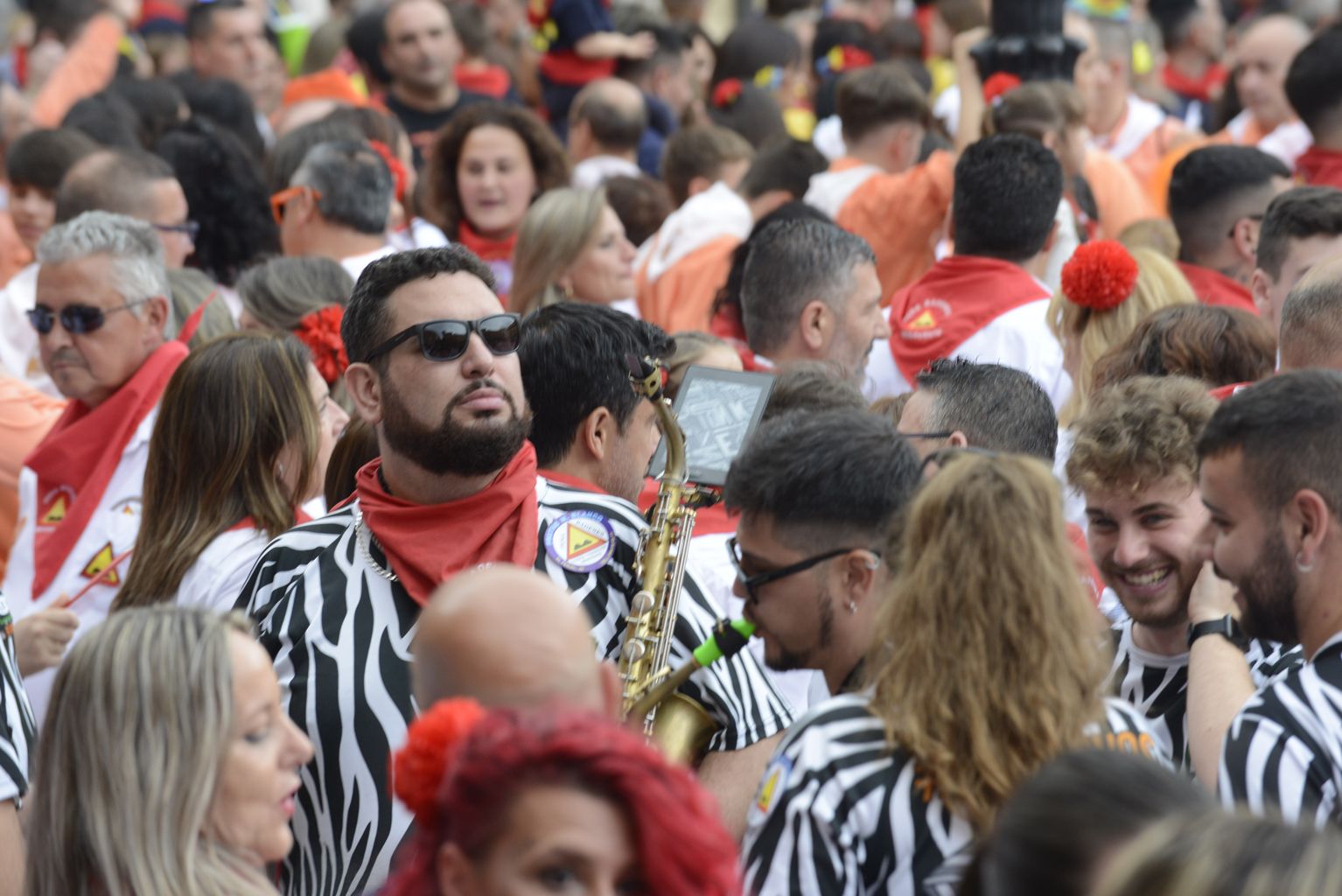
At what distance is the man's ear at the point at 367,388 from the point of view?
13.1 ft

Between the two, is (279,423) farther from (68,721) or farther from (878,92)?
(878,92)

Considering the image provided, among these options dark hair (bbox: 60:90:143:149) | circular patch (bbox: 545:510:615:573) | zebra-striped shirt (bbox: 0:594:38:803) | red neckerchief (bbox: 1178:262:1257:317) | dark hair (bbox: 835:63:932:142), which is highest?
dark hair (bbox: 60:90:143:149)

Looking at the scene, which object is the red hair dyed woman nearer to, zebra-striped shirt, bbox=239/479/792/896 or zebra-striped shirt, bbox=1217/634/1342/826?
zebra-striped shirt, bbox=1217/634/1342/826

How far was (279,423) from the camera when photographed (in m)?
4.67

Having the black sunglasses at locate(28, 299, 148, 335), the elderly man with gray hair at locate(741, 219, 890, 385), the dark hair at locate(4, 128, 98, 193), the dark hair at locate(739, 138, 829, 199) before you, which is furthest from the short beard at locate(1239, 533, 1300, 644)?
the dark hair at locate(4, 128, 98, 193)

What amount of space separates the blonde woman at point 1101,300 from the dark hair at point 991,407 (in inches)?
43.7

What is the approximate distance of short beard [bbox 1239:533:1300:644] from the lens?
306 cm

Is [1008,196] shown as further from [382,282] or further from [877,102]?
[382,282]

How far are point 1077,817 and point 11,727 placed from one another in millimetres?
2395

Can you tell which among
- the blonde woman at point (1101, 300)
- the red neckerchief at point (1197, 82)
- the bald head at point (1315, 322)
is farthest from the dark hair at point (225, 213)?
the red neckerchief at point (1197, 82)

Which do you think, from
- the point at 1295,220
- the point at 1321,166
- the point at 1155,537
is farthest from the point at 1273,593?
the point at 1321,166

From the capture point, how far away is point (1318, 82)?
7.81 meters

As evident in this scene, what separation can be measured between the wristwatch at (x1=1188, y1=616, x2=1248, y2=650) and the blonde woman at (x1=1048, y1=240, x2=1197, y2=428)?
1.83 meters

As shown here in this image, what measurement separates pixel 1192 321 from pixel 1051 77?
327 cm
